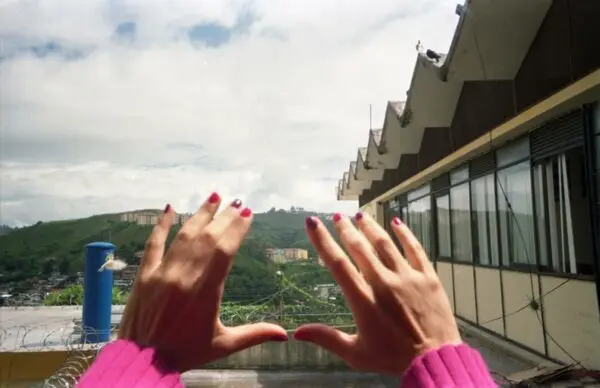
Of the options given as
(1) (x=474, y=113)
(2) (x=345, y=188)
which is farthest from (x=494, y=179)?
(2) (x=345, y=188)

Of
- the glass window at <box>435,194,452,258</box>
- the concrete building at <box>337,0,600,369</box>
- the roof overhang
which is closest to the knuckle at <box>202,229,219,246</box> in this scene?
the concrete building at <box>337,0,600,369</box>

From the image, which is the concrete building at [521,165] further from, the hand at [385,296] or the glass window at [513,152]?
the hand at [385,296]

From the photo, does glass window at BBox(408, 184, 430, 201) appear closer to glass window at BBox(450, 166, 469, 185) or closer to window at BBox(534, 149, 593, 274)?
glass window at BBox(450, 166, 469, 185)

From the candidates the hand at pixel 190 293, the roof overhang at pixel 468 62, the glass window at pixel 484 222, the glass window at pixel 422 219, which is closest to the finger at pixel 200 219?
the hand at pixel 190 293

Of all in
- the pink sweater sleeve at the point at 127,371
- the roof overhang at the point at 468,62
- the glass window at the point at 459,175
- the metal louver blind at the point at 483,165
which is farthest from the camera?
the glass window at the point at 459,175

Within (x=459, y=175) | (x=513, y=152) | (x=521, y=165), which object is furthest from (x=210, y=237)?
(x=459, y=175)
